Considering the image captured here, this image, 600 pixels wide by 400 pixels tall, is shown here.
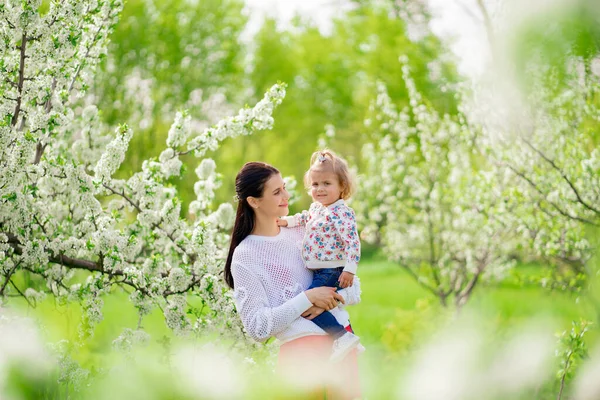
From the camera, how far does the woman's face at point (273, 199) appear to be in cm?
302

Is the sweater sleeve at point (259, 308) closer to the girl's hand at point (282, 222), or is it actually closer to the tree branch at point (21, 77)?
the girl's hand at point (282, 222)

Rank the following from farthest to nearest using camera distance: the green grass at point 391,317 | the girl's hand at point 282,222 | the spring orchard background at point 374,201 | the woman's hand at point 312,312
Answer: the girl's hand at point 282,222
the woman's hand at point 312,312
the green grass at point 391,317
the spring orchard background at point 374,201

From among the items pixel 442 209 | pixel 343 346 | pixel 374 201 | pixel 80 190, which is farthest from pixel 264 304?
pixel 374 201

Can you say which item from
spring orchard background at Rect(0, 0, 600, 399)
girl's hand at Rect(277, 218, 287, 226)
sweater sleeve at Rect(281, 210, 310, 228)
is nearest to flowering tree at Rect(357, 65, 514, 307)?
spring orchard background at Rect(0, 0, 600, 399)

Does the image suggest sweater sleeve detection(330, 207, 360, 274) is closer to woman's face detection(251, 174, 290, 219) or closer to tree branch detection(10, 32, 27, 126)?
woman's face detection(251, 174, 290, 219)

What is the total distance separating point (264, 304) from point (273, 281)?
111mm

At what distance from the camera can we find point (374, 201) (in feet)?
35.5

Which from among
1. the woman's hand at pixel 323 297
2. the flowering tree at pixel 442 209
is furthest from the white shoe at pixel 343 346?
the flowering tree at pixel 442 209

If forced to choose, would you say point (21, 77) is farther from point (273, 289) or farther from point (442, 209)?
point (442, 209)

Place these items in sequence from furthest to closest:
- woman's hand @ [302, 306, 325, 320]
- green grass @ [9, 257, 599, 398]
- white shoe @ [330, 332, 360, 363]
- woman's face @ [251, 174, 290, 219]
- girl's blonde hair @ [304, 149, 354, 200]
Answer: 1. girl's blonde hair @ [304, 149, 354, 200]
2. woman's face @ [251, 174, 290, 219]
3. woman's hand @ [302, 306, 325, 320]
4. white shoe @ [330, 332, 360, 363]
5. green grass @ [9, 257, 599, 398]

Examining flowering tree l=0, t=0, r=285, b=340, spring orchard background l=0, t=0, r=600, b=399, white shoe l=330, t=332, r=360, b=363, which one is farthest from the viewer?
flowering tree l=0, t=0, r=285, b=340

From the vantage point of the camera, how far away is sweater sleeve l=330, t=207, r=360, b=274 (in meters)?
3.09

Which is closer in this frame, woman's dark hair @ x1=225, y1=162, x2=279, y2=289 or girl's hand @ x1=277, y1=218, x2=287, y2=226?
woman's dark hair @ x1=225, y1=162, x2=279, y2=289

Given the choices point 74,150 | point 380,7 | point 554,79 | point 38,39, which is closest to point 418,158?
point 74,150
